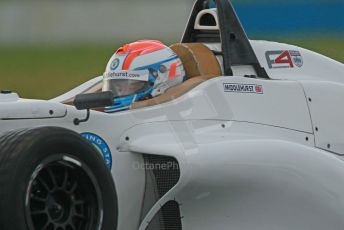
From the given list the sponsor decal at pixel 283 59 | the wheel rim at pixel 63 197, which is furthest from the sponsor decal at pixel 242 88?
the wheel rim at pixel 63 197

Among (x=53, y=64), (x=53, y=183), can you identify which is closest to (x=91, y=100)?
(x=53, y=183)

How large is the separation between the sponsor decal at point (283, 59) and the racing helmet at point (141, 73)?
0.76 m

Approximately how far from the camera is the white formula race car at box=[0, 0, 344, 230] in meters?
5.23

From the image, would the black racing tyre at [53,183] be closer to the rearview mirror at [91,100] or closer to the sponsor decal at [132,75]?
Result: the rearview mirror at [91,100]

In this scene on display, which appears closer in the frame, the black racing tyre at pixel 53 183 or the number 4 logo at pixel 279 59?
the black racing tyre at pixel 53 183

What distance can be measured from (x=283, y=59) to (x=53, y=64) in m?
11.1

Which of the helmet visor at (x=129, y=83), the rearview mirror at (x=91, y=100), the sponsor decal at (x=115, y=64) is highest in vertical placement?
the rearview mirror at (x=91, y=100)

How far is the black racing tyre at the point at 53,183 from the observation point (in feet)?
16.3

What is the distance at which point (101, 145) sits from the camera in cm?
584

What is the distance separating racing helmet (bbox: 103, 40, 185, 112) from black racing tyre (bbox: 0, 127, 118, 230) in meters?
1.02

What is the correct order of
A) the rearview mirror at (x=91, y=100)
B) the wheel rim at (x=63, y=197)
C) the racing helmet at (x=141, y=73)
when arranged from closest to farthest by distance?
the wheel rim at (x=63, y=197) → the rearview mirror at (x=91, y=100) → the racing helmet at (x=141, y=73)

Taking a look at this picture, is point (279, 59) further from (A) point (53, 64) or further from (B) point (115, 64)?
(A) point (53, 64)

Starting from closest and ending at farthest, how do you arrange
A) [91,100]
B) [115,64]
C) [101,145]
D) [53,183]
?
[53,183], [91,100], [101,145], [115,64]

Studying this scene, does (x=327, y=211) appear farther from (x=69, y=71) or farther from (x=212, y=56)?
(x=69, y=71)
